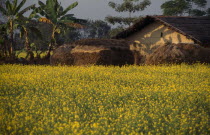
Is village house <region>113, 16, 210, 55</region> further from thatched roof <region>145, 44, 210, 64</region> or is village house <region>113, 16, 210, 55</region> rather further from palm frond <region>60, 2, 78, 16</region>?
palm frond <region>60, 2, 78, 16</region>

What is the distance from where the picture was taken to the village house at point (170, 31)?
2111cm

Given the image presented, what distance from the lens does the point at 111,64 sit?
1655cm

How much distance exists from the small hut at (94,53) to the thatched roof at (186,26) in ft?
16.6

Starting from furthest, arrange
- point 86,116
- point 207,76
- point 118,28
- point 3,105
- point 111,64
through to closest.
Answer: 1. point 118,28
2. point 111,64
3. point 207,76
4. point 3,105
5. point 86,116

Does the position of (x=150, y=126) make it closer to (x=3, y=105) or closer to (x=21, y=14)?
(x=3, y=105)

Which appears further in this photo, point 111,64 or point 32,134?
point 111,64

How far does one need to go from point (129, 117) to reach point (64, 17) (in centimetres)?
1928

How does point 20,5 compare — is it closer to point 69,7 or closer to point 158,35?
point 69,7

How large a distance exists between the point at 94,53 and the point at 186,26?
8743 millimetres

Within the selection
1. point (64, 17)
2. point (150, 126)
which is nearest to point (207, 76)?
point (150, 126)

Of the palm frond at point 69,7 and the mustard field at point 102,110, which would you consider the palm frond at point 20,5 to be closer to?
the palm frond at point 69,7

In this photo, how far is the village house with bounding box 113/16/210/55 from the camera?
21109 millimetres

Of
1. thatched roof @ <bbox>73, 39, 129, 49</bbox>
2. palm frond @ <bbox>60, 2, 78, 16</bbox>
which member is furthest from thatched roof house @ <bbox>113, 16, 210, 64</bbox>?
palm frond @ <bbox>60, 2, 78, 16</bbox>

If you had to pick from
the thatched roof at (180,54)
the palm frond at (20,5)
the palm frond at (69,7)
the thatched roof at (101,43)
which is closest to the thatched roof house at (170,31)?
the thatched roof at (101,43)
